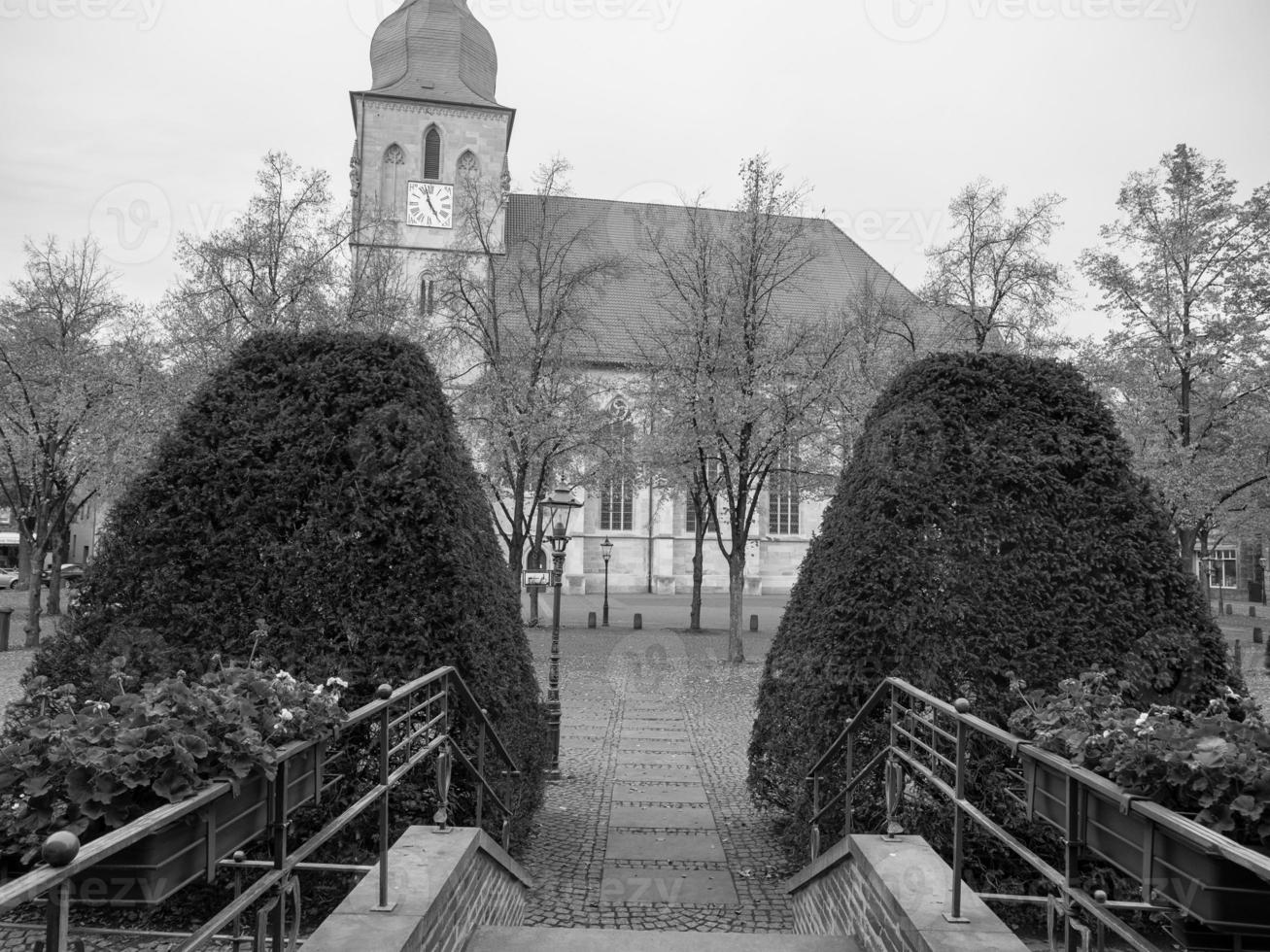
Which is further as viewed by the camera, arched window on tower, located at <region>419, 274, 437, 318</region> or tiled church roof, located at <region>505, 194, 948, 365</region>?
tiled church roof, located at <region>505, 194, 948, 365</region>

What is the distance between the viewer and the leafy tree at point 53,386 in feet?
70.7

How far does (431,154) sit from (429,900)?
39.2m

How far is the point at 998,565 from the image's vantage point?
19.5 feet

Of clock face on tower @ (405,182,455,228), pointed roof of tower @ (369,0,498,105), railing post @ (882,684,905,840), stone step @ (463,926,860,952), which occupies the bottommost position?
stone step @ (463,926,860,952)

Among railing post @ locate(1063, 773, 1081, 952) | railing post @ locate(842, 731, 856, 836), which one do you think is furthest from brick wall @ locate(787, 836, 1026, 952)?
railing post @ locate(1063, 773, 1081, 952)

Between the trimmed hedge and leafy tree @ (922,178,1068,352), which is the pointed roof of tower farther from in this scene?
the trimmed hedge

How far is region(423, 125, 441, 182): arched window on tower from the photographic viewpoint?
3938cm

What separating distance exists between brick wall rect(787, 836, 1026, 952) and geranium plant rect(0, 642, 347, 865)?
251 centimetres

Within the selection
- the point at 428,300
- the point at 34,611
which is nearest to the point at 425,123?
the point at 428,300

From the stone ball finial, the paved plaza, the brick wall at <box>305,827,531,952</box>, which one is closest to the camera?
the stone ball finial

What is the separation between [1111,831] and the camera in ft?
8.98

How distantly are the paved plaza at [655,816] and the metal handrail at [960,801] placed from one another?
91 centimetres

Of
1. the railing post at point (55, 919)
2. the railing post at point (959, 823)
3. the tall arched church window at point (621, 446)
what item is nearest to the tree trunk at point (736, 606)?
the tall arched church window at point (621, 446)

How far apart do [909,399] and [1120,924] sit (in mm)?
4327
